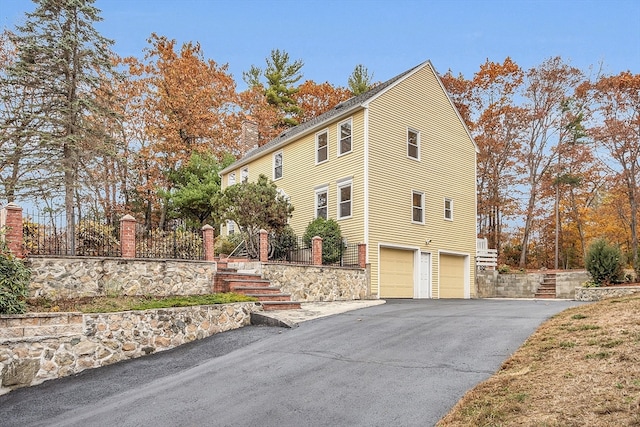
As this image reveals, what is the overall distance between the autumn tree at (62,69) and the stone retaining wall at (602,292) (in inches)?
731

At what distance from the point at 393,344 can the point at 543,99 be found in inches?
1029

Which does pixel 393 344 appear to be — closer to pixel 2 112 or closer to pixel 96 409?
pixel 96 409

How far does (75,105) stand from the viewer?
59.4ft

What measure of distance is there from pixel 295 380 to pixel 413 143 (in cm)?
1557

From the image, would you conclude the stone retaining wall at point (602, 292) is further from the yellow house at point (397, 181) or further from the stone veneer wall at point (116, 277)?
the stone veneer wall at point (116, 277)

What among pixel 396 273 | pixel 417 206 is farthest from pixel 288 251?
pixel 417 206

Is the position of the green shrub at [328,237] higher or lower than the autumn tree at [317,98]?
lower

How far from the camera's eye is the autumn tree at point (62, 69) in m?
18.3

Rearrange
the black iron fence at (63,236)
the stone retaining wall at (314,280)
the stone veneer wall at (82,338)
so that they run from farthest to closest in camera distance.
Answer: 1. the stone retaining wall at (314,280)
2. the black iron fence at (63,236)
3. the stone veneer wall at (82,338)

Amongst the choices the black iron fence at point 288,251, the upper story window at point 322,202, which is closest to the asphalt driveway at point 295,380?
the black iron fence at point 288,251

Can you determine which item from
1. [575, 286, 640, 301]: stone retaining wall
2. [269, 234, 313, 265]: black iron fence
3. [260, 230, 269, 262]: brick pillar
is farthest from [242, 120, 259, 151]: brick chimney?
[575, 286, 640, 301]: stone retaining wall

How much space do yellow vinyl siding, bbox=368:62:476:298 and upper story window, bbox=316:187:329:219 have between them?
2.65m

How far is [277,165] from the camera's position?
2403 centimetres

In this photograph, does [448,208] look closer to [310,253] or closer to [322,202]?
[322,202]
